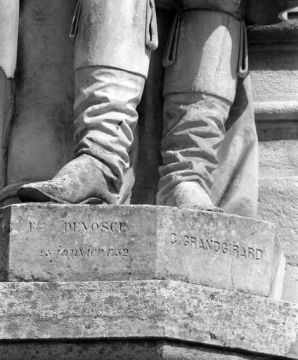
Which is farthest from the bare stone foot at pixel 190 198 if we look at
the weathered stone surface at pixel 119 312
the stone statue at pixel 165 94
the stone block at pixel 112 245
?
the weathered stone surface at pixel 119 312

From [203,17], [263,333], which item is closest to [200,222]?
[263,333]

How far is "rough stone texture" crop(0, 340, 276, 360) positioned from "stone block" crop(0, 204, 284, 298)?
24 centimetres

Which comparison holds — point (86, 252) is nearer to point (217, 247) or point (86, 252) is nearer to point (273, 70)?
point (217, 247)

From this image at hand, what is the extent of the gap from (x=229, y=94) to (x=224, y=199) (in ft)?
1.42

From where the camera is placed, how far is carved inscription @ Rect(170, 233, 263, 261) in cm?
863

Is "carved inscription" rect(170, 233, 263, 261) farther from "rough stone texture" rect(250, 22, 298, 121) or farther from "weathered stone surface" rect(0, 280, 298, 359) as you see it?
"rough stone texture" rect(250, 22, 298, 121)

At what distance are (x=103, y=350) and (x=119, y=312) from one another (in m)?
0.15

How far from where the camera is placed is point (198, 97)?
368 inches

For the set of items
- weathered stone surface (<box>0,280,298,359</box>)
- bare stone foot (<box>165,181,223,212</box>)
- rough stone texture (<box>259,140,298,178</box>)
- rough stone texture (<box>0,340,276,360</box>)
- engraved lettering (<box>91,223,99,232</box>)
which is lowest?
rough stone texture (<box>0,340,276,360</box>)

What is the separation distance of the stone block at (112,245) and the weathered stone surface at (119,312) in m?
0.06

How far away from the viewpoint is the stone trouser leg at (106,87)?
8.95 m

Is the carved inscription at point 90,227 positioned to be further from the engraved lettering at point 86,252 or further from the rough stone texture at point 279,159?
the rough stone texture at point 279,159

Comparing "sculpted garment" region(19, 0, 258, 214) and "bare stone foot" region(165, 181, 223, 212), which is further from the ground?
"sculpted garment" region(19, 0, 258, 214)

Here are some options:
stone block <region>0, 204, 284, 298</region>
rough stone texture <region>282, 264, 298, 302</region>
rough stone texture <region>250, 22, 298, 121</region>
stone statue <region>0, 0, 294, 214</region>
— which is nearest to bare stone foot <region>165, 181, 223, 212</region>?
stone statue <region>0, 0, 294, 214</region>
